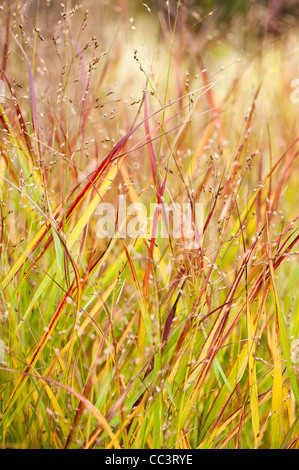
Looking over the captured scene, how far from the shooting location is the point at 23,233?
2.57 feet

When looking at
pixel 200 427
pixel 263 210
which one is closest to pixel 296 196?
pixel 263 210

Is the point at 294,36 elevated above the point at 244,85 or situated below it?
above

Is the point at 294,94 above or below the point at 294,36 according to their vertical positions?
below

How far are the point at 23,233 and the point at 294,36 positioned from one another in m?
2.05

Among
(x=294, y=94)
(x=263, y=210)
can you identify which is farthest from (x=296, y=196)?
(x=294, y=94)

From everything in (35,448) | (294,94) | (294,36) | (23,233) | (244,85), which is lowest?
(35,448)

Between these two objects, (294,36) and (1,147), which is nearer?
(1,147)

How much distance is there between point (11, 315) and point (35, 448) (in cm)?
19

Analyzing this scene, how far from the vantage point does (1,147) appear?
77cm

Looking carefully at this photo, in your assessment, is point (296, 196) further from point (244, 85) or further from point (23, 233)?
point (244, 85)

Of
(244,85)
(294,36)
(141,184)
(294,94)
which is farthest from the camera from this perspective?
(294,36)
